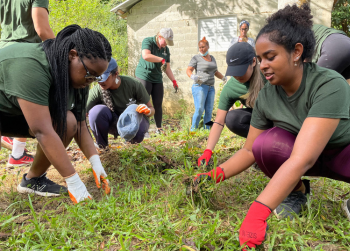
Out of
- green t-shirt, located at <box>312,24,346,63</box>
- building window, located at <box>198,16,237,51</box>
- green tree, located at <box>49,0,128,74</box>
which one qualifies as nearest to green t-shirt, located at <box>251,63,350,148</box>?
green t-shirt, located at <box>312,24,346,63</box>

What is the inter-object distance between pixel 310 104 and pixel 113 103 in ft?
8.51

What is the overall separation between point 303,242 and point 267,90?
3.16 feet

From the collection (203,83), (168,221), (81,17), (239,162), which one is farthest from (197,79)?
(81,17)

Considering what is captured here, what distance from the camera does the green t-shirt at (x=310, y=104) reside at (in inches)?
66.9

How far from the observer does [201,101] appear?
5672 millimetres

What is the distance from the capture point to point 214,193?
2.08 meters

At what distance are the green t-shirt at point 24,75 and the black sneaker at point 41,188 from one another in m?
0.72

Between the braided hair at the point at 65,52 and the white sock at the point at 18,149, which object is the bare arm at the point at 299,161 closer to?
the braided hair at the point at 65,52

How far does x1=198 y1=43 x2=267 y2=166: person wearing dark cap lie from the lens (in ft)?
8.98

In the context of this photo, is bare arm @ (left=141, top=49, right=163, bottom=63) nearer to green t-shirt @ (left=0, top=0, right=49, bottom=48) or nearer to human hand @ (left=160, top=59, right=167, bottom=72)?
human hand @ (left=160, top=59, right=167, bottom=72)

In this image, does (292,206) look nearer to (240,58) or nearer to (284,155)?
(284,155)

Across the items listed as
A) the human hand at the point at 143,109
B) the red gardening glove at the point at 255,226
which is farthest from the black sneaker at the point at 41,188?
the red gardening glove at the point at 255,226

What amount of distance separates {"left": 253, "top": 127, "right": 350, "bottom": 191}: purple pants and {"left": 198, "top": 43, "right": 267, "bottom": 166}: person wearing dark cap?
1.90 ft

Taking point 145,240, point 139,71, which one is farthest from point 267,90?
point 139,71
